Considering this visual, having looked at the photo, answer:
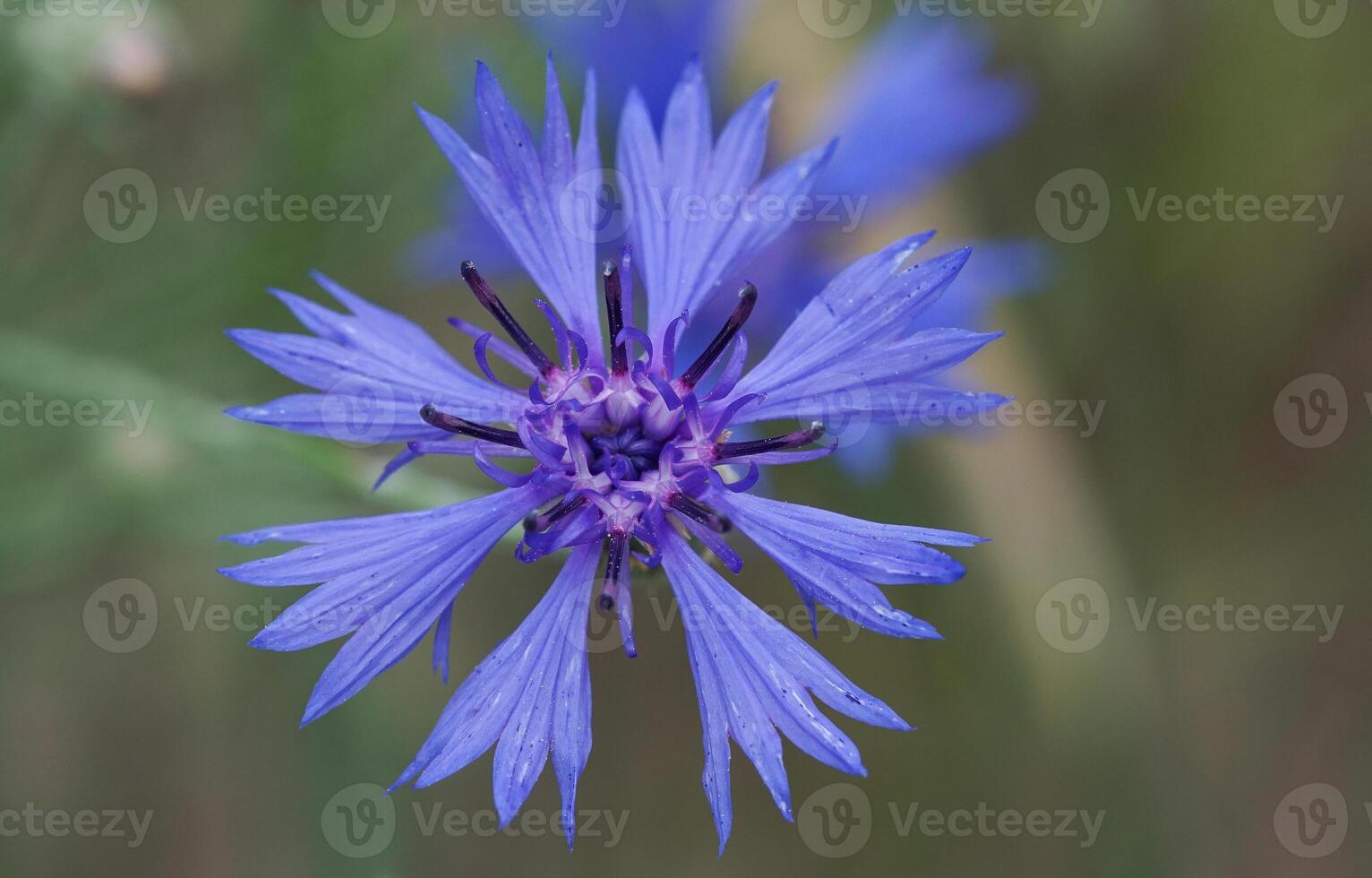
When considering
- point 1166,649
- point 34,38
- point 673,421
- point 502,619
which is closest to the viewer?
point 673,421

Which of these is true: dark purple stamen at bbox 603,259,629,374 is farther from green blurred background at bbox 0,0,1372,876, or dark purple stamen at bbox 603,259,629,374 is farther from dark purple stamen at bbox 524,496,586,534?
green blurred background at bbox 0,0,1372,876

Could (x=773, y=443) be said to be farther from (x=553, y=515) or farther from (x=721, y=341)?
(x=553, y=515)

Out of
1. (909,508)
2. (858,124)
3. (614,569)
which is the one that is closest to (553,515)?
(614,569)

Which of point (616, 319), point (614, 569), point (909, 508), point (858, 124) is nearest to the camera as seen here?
point (614, 569)

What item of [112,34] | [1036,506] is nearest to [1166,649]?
[1036,506]

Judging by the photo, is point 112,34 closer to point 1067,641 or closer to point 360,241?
point 360,241

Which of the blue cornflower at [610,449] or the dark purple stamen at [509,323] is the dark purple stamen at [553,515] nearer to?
the blue cornflower at [610,449]

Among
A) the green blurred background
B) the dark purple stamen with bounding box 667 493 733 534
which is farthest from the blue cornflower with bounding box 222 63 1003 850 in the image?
the green blurred background
